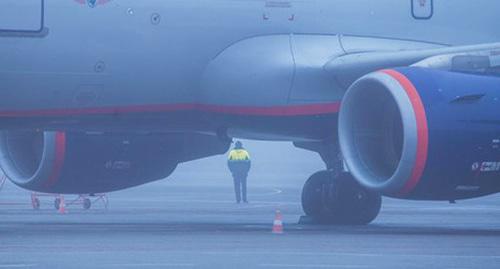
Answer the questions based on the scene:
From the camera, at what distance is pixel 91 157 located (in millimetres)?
24531

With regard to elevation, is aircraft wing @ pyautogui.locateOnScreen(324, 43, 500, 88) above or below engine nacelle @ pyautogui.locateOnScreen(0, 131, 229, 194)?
above

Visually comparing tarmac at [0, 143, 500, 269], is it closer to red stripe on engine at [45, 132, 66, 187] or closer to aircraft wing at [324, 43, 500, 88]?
red stripe on engine at [45, 132, 66, 187]

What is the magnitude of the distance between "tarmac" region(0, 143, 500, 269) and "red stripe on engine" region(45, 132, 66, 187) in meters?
0.75

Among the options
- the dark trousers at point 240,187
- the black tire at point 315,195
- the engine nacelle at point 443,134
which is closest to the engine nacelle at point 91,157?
the black tire at point 315,195

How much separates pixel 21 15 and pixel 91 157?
4.13 m

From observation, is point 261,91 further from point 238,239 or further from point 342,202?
point 238,239

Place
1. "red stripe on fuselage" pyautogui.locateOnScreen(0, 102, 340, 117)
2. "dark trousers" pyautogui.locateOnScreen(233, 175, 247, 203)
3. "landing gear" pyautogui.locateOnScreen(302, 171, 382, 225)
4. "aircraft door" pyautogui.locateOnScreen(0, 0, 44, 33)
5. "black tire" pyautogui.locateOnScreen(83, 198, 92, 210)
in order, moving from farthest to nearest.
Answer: "dark trousers" pyautogui.locateOnScreen(233, 175, 247, 203)
"black tire" pyautogui.locateOnScreen(83, 198, 92, 210)
"landing gear" pyautogui.locateOnScreen(302, 171, 382, 225)
"red stripe on fuselage" pyautogui.locateOnScreen(0, 102, 340, 117)
"aircraft door" pyautogui.locateOnScreen(0, 0, 44, 33)

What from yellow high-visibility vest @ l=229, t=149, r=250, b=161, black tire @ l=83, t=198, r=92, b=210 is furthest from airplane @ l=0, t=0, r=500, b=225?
yellow high-visibility vest @ l=229, t=149, r=250, b=161

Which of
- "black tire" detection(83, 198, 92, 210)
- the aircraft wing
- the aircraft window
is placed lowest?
"black tire" detection(83, 198, 92, 210)

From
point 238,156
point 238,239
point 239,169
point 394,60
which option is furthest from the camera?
point 238,156

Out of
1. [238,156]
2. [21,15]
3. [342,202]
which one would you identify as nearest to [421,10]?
[342,202]

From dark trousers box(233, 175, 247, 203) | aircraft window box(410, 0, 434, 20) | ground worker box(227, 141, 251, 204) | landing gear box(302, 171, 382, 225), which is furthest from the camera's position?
ground worker box(227, 141, 251, 204)

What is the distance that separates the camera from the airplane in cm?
2014

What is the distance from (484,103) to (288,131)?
3.93 meters
